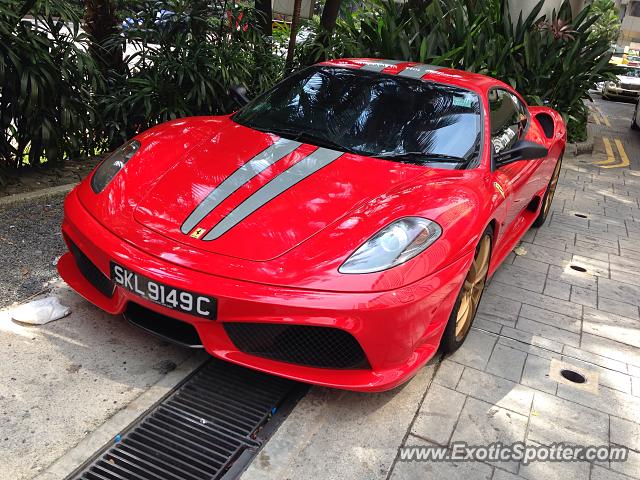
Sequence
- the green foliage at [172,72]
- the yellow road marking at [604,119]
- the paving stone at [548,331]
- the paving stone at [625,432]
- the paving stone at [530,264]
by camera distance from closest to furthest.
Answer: the paving stone at [625,432] < the paving stone at [548,331] < the paving stone at [530,264] < the green foliage at [172,72] < the yellow road marking at [604,119]

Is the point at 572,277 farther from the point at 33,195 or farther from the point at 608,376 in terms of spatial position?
the point at 33,195

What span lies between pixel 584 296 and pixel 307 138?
227 cm

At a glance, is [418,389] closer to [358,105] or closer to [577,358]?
[577,358]

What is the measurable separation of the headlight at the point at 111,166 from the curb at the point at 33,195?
149 centimetres

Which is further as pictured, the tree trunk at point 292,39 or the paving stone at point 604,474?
the tree trunk at point 292,39

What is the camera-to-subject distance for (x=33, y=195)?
4.48m

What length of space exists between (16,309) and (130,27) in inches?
148

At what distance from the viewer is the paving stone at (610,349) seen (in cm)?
341

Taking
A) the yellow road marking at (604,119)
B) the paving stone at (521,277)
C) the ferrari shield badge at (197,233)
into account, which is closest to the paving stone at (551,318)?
the paving stone at (521,277)

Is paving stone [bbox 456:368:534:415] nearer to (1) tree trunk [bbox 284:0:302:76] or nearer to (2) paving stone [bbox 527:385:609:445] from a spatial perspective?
(2) paving stone [bbox 527:385:609:445]

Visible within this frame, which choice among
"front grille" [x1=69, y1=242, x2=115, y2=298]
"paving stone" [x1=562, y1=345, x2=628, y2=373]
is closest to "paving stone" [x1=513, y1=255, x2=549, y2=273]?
"paving stone" [x1=562, y1=345, x2=628, y2=373]

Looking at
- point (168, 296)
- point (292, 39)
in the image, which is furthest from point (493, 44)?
point (168, 296)

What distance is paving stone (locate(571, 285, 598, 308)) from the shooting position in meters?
4.09

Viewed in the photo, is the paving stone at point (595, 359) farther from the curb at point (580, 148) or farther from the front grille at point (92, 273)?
the curb at point (580, 148)
